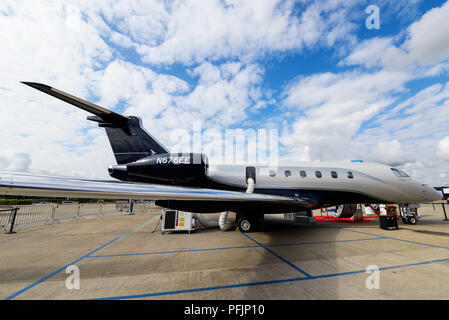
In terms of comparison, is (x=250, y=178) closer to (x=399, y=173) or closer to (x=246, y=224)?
(x=246, y=224)

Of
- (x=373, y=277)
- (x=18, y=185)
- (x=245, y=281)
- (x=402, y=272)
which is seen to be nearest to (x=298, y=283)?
(x=245, y=281)

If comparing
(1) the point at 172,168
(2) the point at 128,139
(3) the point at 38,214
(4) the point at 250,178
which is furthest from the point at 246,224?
(3) the point at 38,214

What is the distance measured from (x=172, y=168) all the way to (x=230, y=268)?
399 centimetres

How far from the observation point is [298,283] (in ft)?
9.26

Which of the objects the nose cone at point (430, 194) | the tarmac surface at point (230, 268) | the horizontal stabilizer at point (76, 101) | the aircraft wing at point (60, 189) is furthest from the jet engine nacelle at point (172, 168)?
the nose cone at point (430, 194)

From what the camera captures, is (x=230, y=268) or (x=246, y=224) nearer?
(x=230, y=268)

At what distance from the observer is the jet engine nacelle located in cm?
643

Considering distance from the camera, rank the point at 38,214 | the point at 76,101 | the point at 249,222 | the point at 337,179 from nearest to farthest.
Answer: the point at 76,101
the point at 249,222
the point at 337,179
the point at 38,214

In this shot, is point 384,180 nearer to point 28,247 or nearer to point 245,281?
point 245,281

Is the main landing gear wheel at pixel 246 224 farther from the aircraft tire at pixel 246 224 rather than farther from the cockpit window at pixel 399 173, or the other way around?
the cockpit window at pixel 399 173

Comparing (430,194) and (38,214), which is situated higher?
(430,194)

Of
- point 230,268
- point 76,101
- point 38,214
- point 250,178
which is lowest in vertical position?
point 38,214

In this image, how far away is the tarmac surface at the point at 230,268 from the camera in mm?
2605

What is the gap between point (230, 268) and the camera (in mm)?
3516
